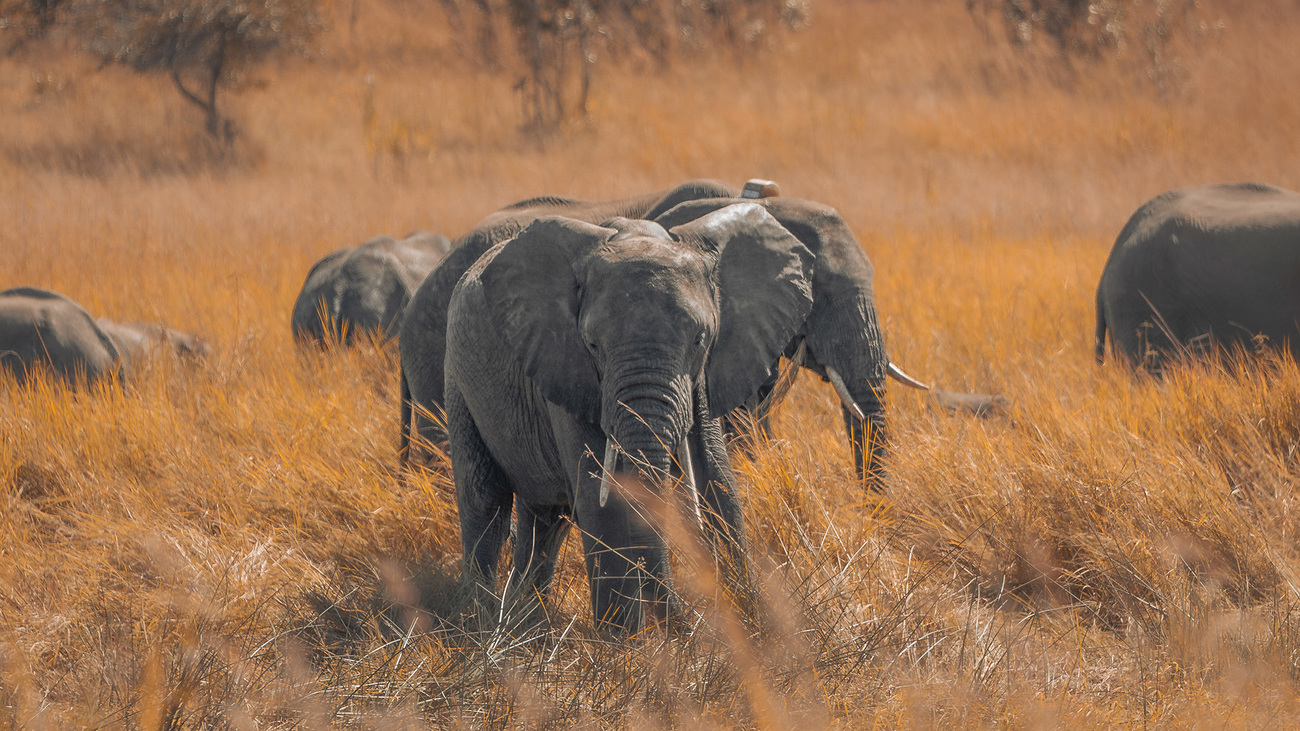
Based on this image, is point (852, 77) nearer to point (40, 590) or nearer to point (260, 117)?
point (260, 117)

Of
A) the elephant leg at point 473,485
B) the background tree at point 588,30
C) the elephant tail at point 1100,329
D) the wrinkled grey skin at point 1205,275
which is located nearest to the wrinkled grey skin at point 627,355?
the elephant leg at point 473,485

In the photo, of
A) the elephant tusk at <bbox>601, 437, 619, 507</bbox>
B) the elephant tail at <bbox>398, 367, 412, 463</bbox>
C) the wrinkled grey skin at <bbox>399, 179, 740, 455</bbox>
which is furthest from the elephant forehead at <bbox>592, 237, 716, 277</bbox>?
the elephant tail at <bbox>398, 367, 412, 463</bbox>

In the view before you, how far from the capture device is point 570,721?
88.4 inches

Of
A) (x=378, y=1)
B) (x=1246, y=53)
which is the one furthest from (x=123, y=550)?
(x=378, y=1)

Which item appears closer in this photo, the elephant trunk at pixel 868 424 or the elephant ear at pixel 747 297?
the elephant ear at pixel 747 297

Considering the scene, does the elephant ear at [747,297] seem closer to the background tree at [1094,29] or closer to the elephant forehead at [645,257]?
the elephant forehead at [645,257]

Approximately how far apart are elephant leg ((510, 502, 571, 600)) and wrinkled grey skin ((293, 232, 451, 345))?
116 inches

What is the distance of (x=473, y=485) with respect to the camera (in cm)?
311

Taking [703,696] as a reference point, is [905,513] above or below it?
below

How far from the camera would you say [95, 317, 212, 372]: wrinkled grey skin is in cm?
577

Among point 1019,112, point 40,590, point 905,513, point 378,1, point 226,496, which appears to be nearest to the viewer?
point 40,590

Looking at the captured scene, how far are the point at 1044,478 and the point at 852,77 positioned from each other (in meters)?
16.7

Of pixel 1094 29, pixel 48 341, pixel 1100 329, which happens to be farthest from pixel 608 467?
pixel 1094 29

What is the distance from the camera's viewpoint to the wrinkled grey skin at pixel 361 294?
19.9 feet
